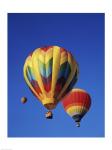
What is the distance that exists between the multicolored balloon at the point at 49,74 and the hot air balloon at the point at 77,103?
1974mm

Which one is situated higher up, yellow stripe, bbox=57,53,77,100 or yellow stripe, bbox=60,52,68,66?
yellow stripe, bbox=60,52,68,66

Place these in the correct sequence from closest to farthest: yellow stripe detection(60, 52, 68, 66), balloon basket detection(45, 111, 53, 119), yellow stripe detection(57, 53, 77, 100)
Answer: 1. yellow stripe detection(60, 52, 68, 66)
2. yellow stripe detection(57, 53, 77, 100)
3. balloon basket detection(45, 111, 53, 119)

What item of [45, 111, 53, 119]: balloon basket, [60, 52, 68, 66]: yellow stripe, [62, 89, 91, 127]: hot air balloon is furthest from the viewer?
[62, 89, 91, 127]: hot air balloon

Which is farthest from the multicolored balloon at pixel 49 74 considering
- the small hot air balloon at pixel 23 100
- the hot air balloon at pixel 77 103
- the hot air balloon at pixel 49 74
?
the hot air balloon at pixel 77 103

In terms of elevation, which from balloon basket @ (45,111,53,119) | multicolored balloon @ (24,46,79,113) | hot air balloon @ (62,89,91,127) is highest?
multicolored balloon @ (24,46,79,113)

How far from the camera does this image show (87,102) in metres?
17.6

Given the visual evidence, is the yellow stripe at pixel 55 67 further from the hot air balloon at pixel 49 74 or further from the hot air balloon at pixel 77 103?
the hot air balloon at pixel 77 103

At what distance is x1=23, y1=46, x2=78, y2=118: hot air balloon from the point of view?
15.0 meters

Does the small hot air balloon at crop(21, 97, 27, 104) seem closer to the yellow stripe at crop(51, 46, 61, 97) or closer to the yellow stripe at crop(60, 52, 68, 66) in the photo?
the yellow stripe at crop(51, 46, 61, 97)

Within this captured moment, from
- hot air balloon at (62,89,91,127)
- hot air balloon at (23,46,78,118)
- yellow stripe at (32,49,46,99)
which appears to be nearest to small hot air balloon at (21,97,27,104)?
hot air balloon at (23,46,78,118)

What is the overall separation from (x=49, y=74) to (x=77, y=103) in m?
2.65
